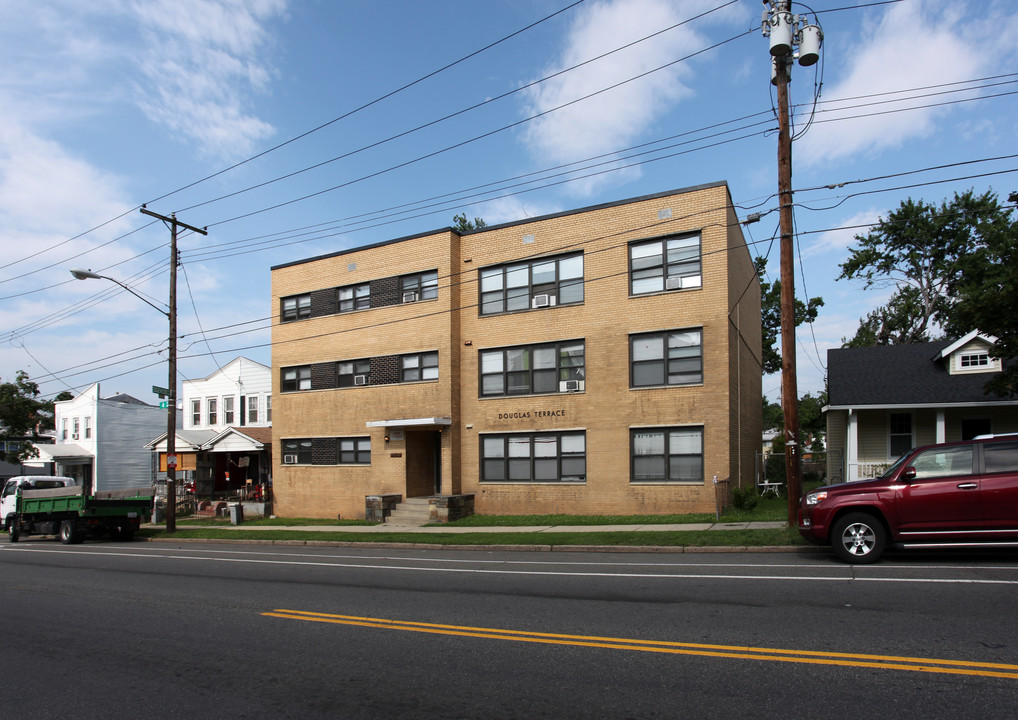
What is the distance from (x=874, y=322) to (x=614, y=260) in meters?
34.9

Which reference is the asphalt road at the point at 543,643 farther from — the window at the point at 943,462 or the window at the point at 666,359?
the window at the point at 666,359

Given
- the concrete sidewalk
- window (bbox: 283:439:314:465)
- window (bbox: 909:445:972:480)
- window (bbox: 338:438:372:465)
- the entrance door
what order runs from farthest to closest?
1. window (bbox: 283:439:314:465)
2. window (bbox: 338:438:372:465)
3. the entrance door
4. the concrete sidewalk
5. window (bbox: 909:445:972:480)

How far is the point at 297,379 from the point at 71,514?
880 cm

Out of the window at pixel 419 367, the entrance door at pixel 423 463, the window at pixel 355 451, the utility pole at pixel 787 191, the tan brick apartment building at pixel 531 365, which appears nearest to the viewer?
the utility pole at pixel 787 191

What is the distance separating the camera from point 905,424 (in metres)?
21.2

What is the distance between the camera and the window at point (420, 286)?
78.6 ft

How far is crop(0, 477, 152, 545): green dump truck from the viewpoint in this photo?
23.1 metres

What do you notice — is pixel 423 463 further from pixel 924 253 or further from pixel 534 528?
pixel 924 253

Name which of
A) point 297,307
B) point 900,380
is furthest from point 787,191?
point 297,307

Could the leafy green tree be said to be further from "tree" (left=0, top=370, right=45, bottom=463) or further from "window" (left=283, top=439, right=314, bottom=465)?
"window" (left=283, top=439, right=314, bottom=465)

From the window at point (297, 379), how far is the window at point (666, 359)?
13317mm

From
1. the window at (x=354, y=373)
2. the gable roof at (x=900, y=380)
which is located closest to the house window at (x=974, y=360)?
the gable roof at (x=900, y=380)

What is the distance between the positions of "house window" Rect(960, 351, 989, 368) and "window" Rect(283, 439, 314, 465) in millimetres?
22150

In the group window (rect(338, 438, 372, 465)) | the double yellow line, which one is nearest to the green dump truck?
window (rect(338, 438, 372, 465))
